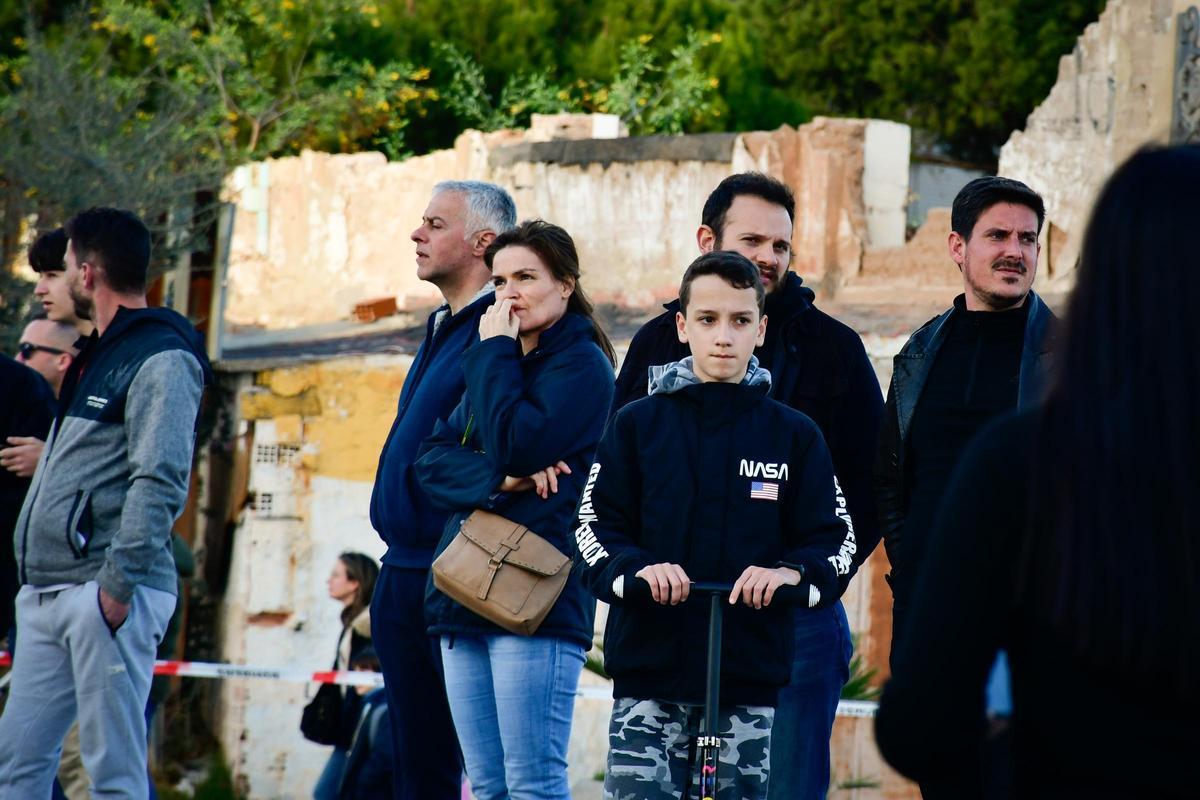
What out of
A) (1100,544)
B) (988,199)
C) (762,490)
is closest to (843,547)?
(762,490)

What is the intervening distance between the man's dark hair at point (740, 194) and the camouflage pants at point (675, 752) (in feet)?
4.74

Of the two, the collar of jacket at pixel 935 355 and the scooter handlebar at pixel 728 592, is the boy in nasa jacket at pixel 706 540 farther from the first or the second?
the collar of jacket at pixel 935 355

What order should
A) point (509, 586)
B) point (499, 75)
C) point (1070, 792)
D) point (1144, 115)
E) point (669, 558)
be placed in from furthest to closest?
point (499, 75) → point (1144, 115) → point (509, 586) → point (669, 558) → point (1070, 792)

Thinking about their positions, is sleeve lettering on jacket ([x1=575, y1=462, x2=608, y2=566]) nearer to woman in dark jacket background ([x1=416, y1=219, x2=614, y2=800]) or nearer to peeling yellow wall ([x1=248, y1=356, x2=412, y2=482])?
woman in dark jacket background ([x1=416, y1=219, x2=614, y2=800])

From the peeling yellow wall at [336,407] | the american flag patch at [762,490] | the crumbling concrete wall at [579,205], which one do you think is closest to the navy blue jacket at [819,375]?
the american flag patch at [762,490]

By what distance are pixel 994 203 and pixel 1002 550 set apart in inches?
100

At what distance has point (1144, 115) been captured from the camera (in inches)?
415

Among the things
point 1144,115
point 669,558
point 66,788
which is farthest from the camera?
point 1144,115

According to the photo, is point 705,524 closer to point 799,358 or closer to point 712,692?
point 712,692

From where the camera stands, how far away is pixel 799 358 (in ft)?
15.3

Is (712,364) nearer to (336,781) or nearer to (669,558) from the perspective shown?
(669,558)

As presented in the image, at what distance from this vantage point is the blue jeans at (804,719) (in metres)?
4.46

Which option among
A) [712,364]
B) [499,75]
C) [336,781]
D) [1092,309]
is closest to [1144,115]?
[336,781]

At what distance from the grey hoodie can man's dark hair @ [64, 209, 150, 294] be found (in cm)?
14
